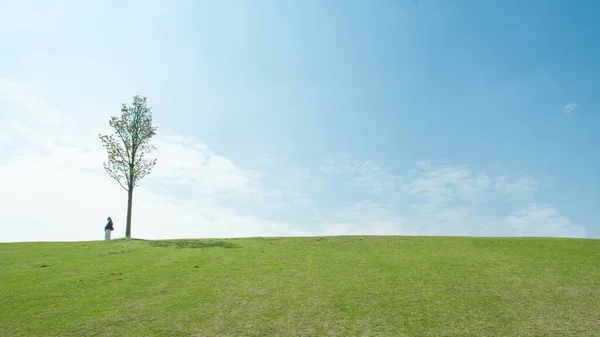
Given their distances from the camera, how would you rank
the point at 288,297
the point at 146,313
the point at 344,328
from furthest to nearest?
the point at 288,297 → the point at 146,313 → the point at 344,328

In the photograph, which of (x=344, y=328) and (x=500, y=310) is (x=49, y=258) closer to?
(x=344, y=328)

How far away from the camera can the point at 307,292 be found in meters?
18.9

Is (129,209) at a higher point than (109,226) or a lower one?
higher

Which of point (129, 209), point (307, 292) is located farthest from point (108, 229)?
point (307, 292)

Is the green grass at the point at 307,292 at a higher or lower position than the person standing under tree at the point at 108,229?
lower

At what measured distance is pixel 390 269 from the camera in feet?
77.7

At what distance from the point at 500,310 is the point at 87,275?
78.2ft

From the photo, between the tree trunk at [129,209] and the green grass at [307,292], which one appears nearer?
the green grass at [307,292]

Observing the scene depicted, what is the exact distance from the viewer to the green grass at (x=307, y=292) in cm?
1513

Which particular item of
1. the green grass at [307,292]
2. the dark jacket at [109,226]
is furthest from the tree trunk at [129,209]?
the green grass at [307,292]

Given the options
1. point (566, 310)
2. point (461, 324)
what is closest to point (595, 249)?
point (566, 310)

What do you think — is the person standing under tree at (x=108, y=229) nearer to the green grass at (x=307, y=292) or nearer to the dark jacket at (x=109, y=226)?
the dark jacket at (x=109, y=226)

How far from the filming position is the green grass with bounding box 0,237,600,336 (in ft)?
49.6

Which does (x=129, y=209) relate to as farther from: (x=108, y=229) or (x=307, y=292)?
(x=307, y=292)
